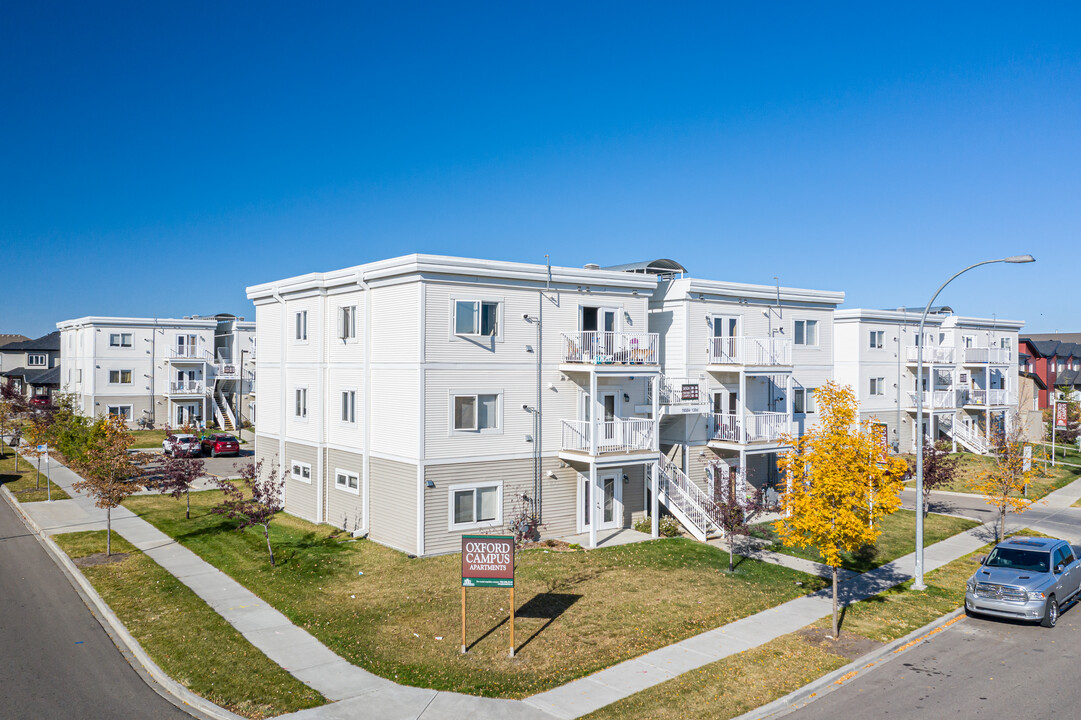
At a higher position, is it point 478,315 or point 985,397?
point 478,315

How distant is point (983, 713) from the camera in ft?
42.2

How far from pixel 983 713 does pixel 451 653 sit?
9.62 m

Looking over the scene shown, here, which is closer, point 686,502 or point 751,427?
point 686,502

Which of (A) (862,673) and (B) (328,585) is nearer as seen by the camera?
(A) (862,673)

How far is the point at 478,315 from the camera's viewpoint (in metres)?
23.7

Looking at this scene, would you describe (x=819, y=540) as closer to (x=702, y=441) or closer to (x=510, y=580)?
(x=510, y=580)

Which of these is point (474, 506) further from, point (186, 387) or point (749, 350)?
point (186, 387)

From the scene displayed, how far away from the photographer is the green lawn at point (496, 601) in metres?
14.7

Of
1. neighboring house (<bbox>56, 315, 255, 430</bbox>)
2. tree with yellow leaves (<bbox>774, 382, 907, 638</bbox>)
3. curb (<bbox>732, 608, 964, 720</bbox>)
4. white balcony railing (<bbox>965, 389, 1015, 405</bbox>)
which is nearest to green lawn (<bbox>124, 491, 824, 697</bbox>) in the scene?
tree with yellow leaves (<bbox>774, 382, 907, 638</bbox>)

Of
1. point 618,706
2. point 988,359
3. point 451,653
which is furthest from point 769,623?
point 988,359

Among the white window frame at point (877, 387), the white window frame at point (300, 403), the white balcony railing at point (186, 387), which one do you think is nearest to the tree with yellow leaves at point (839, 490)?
the white window frame at point (300, 403)

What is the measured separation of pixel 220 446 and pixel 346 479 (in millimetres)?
23846

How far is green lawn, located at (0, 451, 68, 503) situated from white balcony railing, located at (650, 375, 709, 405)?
25.9 m

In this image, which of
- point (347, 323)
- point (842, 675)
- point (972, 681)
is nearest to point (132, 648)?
point (347, 323)
